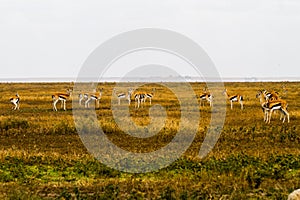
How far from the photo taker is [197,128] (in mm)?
24062

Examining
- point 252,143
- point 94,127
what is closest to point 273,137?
point 252,143

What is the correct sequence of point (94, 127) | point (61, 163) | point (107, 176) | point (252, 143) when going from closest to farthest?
point (107, 176) < point (61, 163) < point (252, 143) < point (94, 127)

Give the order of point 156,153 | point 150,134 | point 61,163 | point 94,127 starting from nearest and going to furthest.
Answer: point 61,163, point 156,153, point 150,134, point 94,127

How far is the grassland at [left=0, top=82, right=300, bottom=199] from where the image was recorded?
12.2 metres

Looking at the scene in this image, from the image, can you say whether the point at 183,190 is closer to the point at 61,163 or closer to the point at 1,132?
the point at 61,163

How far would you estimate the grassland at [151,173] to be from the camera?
12227 mm

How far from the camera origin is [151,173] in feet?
49.1

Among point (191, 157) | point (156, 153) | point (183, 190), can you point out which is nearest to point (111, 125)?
point (156, 153)

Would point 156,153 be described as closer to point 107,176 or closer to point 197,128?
point 107,176

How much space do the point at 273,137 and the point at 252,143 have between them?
1617 millimetres

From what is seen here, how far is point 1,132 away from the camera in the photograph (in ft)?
78.0

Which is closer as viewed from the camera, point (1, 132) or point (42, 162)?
point (42, 162)

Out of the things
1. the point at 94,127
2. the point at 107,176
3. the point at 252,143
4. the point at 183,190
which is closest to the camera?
the point at 183,190

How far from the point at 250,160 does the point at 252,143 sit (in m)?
4.68
